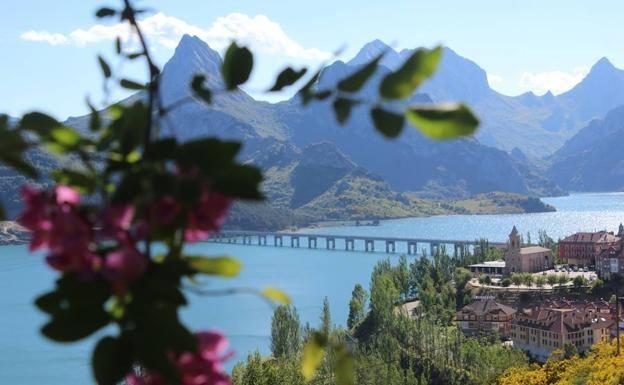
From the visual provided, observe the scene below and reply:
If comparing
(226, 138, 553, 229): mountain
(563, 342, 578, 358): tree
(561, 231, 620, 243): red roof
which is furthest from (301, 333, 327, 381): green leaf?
(226, 138, 553, 229): mountain

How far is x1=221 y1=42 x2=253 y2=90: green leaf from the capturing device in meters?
0.59

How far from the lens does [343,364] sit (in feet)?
1.78

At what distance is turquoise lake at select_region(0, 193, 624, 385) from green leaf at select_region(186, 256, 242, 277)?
0.4 inches

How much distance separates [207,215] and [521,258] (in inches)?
1380

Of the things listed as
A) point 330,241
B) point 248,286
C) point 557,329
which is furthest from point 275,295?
point 330,241

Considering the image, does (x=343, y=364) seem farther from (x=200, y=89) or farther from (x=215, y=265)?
(x=200, y=89)

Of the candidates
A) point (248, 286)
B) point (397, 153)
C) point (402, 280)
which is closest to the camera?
point (248, 286)

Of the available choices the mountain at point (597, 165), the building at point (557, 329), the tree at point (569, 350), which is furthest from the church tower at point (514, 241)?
the mountain at point (597, 165)

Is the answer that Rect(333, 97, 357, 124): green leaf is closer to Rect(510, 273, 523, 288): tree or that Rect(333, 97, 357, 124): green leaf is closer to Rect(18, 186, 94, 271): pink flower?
Rect(18, 186, 94, 271): pink flower

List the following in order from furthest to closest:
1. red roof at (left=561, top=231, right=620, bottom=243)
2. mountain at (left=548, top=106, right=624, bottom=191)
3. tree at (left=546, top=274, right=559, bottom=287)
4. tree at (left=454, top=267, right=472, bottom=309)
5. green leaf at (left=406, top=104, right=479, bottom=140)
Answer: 1. mountain at (left=548, top=106, right=624, bottom=191)
2. red roof at (left=561, top=231, right=620, bottom=243)
3. tree at (left=546, top=274, right=559, bottom=287)
4. tree at (left=454, top=267, right=472, bottom=309)
5. green leaf at (left=406, top=104, right=479, bottom=140)

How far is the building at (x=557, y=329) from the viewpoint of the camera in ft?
73.0

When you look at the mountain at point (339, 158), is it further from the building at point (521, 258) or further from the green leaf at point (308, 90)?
the green leaf at point (308, 90)

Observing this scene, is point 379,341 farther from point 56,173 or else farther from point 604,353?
point 56,173

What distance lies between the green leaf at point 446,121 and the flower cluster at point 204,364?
19 cm
